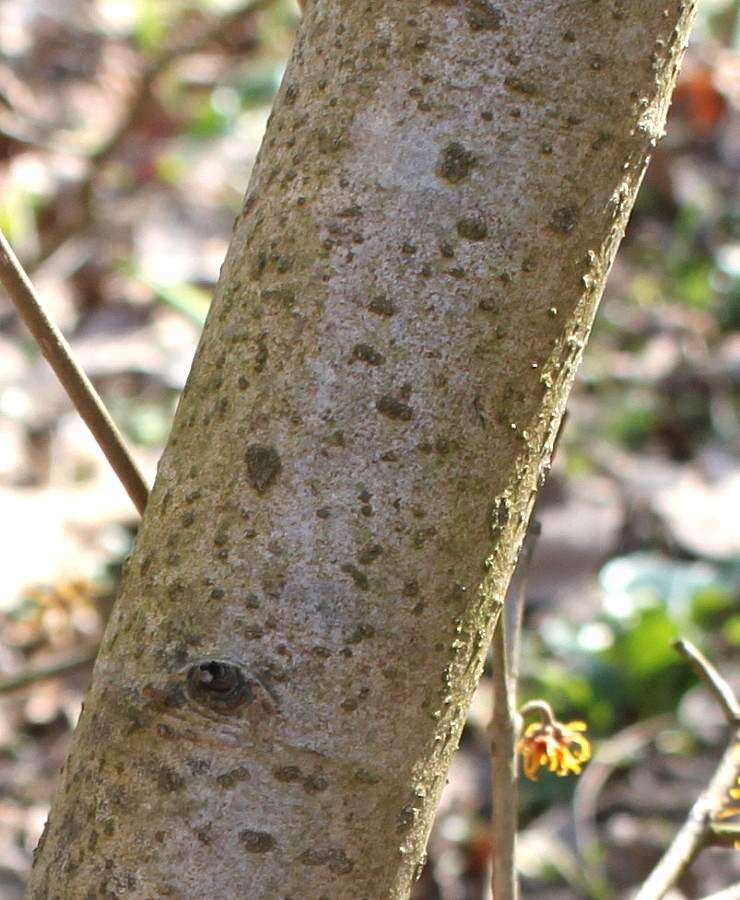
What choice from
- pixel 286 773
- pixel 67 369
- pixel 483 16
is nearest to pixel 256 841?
pixel 286 773

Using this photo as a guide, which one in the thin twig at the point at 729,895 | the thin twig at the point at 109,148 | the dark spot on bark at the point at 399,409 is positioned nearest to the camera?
the dark spot on bark at the point at 399,409

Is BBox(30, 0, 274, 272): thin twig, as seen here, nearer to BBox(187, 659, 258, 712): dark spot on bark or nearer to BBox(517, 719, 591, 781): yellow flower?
BBox(517, 719, 591, 781): yellow flower

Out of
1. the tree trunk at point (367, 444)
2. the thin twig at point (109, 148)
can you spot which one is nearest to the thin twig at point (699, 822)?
the tree trunk at point (367, 444)

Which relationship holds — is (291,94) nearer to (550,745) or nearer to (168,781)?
(168,781)

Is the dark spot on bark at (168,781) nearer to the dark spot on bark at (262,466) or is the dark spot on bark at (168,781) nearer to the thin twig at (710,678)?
the dark spot on bark at (262,466)

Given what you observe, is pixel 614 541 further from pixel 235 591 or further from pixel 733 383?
pixel 235 591

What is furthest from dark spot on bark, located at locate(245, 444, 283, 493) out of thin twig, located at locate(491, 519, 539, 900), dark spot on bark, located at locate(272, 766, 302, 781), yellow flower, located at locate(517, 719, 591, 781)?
yellow flower, located at locate(517, 719, 591, 781)
